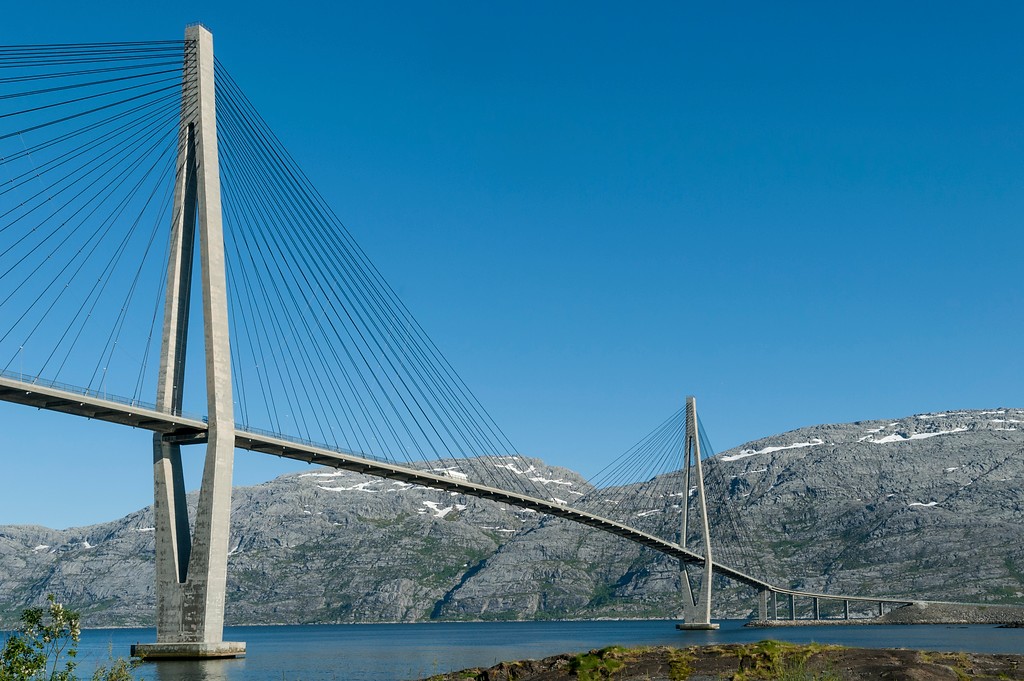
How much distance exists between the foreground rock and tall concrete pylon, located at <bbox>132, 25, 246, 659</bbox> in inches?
1357

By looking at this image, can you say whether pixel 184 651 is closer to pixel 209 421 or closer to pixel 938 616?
pixel 209 421

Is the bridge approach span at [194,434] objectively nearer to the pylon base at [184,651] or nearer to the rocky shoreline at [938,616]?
the pylon base at [184,651]

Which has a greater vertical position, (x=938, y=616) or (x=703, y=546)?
(x=703, y=546)

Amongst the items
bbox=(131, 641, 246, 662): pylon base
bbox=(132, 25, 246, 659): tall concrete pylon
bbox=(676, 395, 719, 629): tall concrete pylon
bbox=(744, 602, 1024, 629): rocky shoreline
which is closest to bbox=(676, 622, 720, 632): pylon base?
bbox=(676, 395, 719, 629): tall concrete pylon

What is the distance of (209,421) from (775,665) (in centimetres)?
4109

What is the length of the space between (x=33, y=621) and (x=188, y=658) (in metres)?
41.2

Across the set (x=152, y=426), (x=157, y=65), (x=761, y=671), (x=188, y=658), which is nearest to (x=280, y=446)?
(x=152, y=426)

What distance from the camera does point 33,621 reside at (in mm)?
18625

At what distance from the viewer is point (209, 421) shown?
57.3 meters

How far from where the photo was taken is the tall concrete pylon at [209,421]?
56.8 m

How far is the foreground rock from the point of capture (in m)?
22.4

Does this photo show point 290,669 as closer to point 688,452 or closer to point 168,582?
point 168,582

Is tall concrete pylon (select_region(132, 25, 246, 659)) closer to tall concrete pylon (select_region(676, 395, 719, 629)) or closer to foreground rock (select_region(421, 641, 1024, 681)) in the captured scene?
foreground rock (select_region(421, 641, 1024, 681))

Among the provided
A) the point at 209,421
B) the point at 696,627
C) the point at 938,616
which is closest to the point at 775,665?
the point at 209,421
